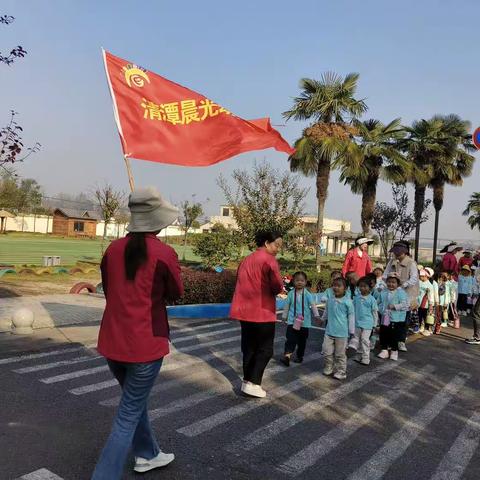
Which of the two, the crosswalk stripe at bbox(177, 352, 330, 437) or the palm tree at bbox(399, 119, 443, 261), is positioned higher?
the palm tree at bbox(399, 119, 443, 261)

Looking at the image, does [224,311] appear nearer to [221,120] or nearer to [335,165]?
[221,120]

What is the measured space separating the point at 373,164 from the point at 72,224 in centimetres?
4670

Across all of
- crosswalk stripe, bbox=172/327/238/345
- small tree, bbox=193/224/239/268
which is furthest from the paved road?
small tree, bbox=193/224/239/268

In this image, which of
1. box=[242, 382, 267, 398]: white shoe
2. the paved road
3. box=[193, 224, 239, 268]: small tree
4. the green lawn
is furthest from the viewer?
the green lawn

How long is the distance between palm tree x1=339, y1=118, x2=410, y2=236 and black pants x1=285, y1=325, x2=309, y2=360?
47.5ft

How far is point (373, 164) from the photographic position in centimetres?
2169

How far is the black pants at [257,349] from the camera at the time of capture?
522 centimetres

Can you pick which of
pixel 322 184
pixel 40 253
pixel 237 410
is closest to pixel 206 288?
pixel 237 410

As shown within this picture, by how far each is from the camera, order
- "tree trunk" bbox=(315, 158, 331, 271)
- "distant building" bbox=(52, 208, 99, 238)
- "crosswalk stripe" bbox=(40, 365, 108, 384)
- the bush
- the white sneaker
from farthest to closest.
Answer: "distant building" bbox=(52, 208, 99, 238) → "tree trunk" bbox=(315, 158, 331, 271) → the bush → the white sneaker → "crosswalk stripe" bbox=(40, 365, 108, 384)

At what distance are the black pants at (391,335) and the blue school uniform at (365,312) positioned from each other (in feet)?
1.78

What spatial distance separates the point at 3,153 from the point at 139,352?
534cm

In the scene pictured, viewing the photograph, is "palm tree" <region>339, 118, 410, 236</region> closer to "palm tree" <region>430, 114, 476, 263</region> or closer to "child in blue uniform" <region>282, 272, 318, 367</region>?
"palm tree" <region>430, 114, 476, 263</region>

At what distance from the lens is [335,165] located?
19719 millimetres

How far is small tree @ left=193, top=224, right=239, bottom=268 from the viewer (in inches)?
646
